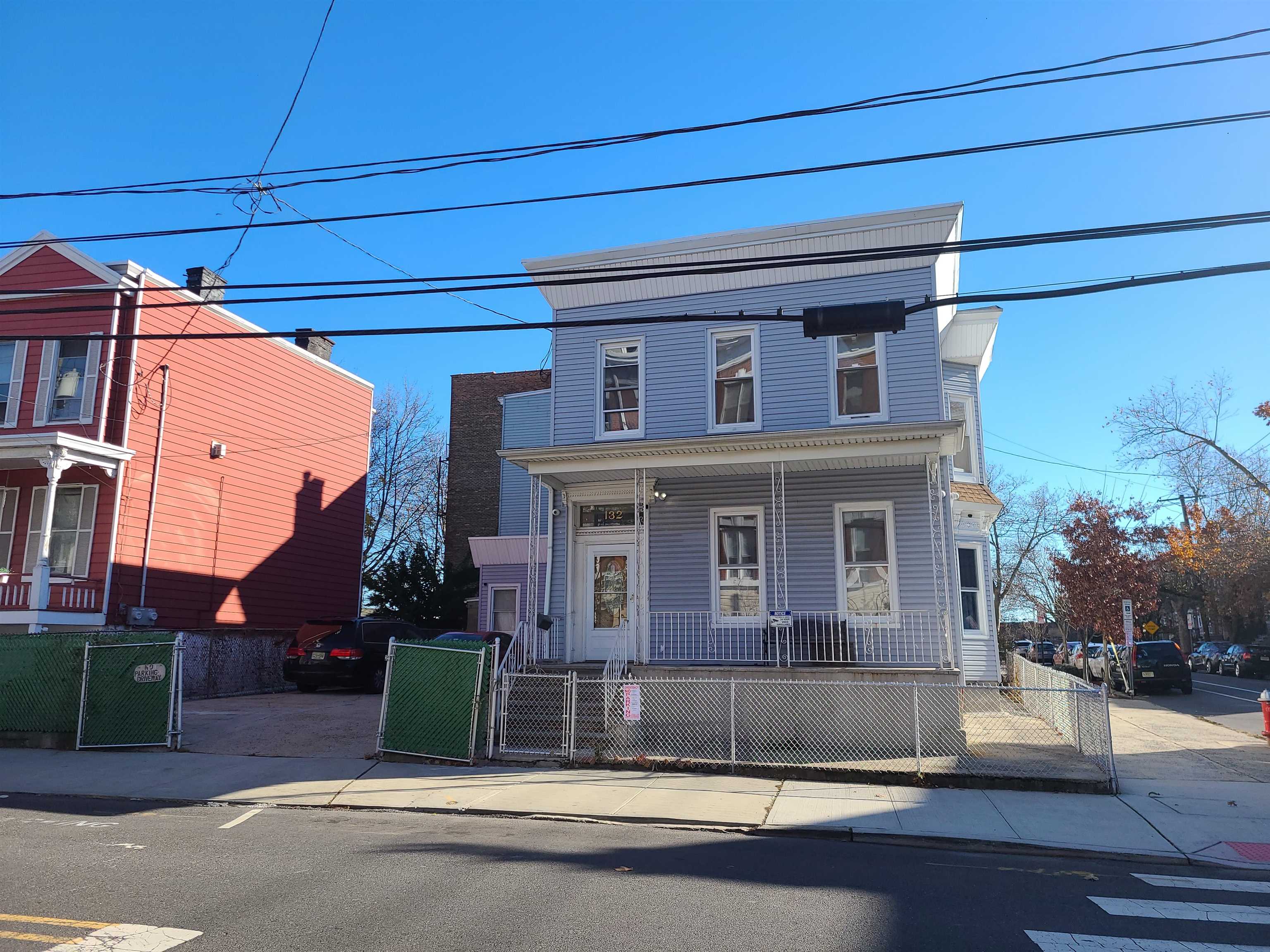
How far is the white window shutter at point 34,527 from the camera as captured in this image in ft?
60.6

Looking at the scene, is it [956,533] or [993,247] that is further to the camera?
[956,533]

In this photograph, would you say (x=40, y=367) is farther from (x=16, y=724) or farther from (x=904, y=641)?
(x=904, y=641)

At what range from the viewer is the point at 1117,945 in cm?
518

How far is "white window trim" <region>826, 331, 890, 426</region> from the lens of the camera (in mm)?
14305

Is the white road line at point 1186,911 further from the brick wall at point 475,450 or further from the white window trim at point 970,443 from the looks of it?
the brick wall at point 475,450

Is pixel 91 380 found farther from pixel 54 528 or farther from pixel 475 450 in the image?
pixel 475 450

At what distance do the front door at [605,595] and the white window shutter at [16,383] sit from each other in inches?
507

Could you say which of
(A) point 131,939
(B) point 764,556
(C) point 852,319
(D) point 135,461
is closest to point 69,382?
(D) point 135,461

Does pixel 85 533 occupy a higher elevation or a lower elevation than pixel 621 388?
lower

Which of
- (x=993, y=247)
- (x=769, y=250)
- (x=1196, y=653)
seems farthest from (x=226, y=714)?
(x=1196, y=653)

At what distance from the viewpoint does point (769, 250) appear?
49.4ft

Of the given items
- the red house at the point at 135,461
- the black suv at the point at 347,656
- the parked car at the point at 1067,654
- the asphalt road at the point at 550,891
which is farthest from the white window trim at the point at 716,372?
the parked car at the point at 1067,654

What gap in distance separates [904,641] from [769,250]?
22.4 ft

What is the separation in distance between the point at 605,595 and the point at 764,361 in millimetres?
4905
